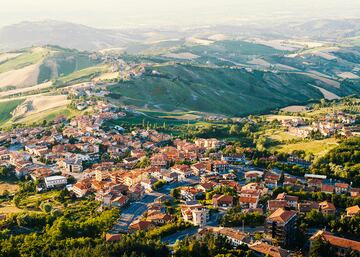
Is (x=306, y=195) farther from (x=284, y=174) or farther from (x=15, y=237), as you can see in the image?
(x=15, y=237)

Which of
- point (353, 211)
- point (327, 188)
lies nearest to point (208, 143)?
point (327, 188)

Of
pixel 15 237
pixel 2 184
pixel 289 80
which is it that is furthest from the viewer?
pixel 289 80

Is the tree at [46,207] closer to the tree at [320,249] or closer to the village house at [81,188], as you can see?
the village house at [81,188]

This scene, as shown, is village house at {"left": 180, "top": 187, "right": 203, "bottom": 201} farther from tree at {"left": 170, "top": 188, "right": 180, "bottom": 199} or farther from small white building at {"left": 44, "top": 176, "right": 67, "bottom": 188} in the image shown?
small white building at {"left": 44, "top": 176, "right": 67, "bottom": 188}

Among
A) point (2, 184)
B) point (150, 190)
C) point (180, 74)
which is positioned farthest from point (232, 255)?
point (180, 74)

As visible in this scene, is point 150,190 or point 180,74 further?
point 180,74
